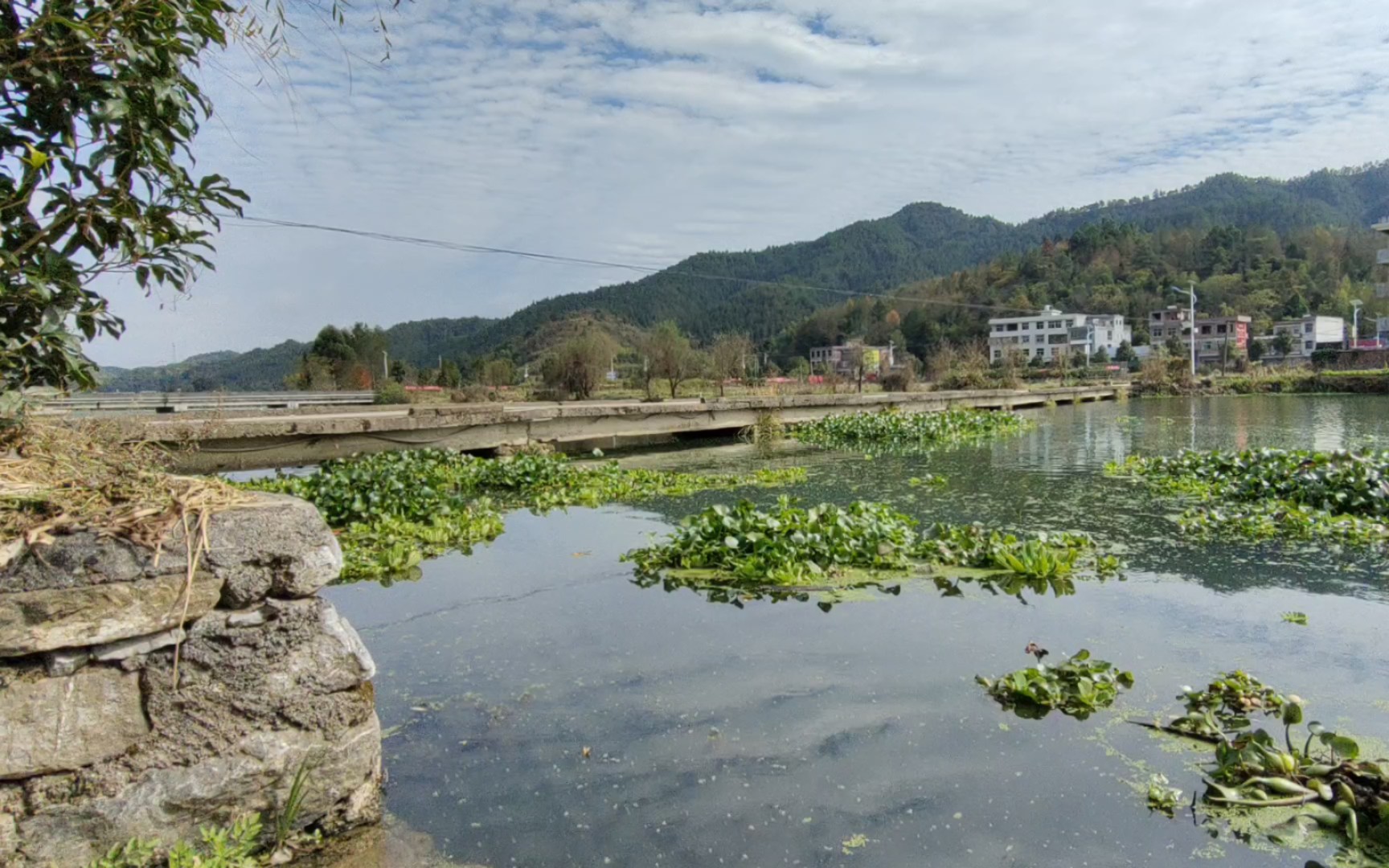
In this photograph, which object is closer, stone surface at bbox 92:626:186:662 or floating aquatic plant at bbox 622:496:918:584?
stone surface at bbox 92:626:186:662

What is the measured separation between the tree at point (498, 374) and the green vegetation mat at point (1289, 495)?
39.5m

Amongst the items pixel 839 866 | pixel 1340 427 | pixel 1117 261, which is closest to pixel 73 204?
pixel 839 866

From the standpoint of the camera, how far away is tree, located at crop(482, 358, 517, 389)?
156ft

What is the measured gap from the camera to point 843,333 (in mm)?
114812

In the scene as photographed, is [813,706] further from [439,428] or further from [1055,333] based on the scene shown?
[1055,333]

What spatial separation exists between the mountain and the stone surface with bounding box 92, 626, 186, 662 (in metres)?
83.5

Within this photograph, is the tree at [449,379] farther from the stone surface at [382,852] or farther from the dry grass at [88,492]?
the stone surface at [382,852]

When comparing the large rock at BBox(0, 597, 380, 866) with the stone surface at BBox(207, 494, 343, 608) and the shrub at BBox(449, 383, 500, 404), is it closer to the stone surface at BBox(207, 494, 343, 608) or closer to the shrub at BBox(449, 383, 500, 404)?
the stone surface at BBox(207, 494, 343, 608)

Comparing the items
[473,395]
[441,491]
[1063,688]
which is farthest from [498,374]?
[1063,688]

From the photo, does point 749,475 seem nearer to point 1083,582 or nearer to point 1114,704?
point 1083,582

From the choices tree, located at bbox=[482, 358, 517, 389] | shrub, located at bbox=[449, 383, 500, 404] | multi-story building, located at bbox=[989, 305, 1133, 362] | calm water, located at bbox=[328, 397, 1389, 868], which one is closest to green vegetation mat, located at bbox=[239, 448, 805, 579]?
calm water, located at bbox=[328, 397, 1389, 868]

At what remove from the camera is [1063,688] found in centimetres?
434

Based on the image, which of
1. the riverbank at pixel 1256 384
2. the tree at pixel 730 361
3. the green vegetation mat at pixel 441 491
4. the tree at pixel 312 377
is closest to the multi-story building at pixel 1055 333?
the riverbank at pixel 1256 384

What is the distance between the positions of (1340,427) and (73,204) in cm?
2787
